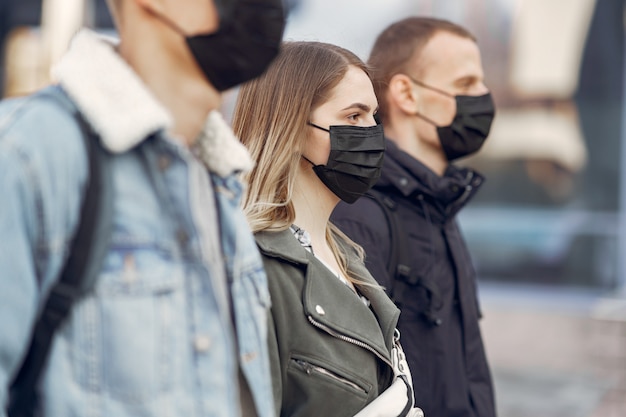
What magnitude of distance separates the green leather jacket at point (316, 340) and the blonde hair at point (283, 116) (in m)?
0.16

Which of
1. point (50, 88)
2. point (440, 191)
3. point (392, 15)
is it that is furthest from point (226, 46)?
point (392, 15)

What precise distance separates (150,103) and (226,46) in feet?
0.63

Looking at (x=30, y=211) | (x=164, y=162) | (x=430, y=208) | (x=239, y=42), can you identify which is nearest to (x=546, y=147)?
(x=430, y=208)

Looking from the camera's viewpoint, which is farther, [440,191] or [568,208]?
[568,208]

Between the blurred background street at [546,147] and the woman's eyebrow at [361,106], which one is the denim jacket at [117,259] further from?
the blurred background street at [546,147]

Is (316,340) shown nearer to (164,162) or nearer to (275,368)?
(275,368)

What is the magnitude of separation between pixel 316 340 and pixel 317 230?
409 mm

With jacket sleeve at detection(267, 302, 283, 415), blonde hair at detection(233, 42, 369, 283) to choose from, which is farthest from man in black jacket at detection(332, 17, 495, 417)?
jacket sleeve at detection(267, 302, 283, 415)

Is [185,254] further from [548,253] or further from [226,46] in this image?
[548,253]

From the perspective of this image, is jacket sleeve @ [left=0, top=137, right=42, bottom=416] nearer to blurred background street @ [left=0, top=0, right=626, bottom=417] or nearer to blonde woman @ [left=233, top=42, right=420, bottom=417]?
blonde woman @ [left=233, top=42, right=420, bottom=417]

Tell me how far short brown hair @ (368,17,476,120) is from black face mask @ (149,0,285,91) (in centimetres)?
170

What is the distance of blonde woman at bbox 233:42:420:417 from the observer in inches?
84.3

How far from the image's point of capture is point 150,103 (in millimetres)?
1611

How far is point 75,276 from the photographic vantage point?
1493 mm
